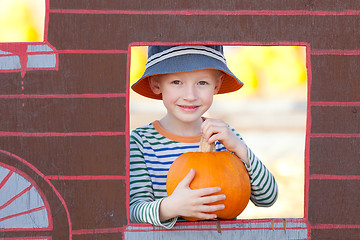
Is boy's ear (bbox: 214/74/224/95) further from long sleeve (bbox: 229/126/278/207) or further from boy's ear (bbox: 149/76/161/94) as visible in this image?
long sleeve (bbox: 229/126/278/207)

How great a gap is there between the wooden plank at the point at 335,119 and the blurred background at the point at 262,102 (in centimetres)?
271

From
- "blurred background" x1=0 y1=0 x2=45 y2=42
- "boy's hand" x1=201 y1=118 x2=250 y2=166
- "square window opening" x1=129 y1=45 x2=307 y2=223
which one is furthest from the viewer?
"square window opening" x1=129 y1=45 x2=307 y2=223

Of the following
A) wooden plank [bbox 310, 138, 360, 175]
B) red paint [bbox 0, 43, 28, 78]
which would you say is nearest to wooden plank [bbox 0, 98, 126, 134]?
red paint [bbox 0, 43, 28, 78]

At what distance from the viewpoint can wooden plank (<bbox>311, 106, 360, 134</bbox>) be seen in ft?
5.57

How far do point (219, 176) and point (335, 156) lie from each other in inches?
14.5

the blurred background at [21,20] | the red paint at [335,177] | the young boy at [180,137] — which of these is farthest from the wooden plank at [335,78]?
the blurred background at [21,20]

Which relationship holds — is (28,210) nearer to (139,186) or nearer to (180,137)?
(139,186)

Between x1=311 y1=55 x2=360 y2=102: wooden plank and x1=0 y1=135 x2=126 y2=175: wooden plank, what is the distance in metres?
0.62

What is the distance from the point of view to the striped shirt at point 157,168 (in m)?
1.90

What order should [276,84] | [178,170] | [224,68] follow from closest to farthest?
[178,170] → [224,68] → [276,84]

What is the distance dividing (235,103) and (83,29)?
15.2ft

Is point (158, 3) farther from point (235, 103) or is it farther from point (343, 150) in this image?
point (235, 103)

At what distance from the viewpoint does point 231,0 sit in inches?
65.7

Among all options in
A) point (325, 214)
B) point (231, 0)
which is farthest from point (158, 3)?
point (325, 214)
